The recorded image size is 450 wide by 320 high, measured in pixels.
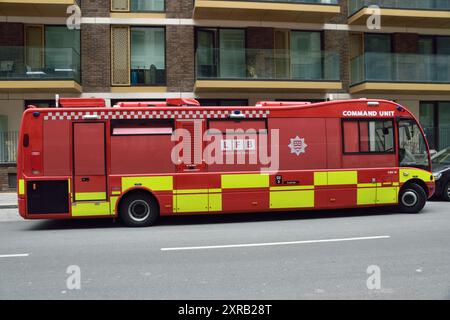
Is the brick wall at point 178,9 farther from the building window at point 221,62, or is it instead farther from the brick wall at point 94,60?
the brick wall at point 94,60

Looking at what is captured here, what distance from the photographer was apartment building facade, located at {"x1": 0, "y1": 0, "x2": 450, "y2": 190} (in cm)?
1758

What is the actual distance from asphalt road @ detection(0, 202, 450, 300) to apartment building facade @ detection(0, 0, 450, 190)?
8.87 meters

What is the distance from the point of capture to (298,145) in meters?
10.5

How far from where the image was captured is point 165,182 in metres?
9.93

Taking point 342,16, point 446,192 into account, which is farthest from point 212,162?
point 342,16

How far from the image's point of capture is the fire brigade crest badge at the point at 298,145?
34.3 feet

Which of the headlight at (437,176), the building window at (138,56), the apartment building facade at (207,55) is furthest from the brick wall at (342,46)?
the headlight at (437,176)

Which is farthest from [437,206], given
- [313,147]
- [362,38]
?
[362,38]

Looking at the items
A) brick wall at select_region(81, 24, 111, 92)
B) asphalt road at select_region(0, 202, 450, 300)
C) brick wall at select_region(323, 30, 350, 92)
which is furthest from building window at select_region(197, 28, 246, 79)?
asphalt road at select_region(0, 202, 450, 300)

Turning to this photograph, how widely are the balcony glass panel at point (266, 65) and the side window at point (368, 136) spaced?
804 centimetres

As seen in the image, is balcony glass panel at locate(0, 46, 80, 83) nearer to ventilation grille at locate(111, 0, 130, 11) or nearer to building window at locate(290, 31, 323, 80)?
ventilation grille at locate(111, 0, 130, 11)

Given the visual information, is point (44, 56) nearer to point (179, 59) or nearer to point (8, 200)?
point (179, 59)
